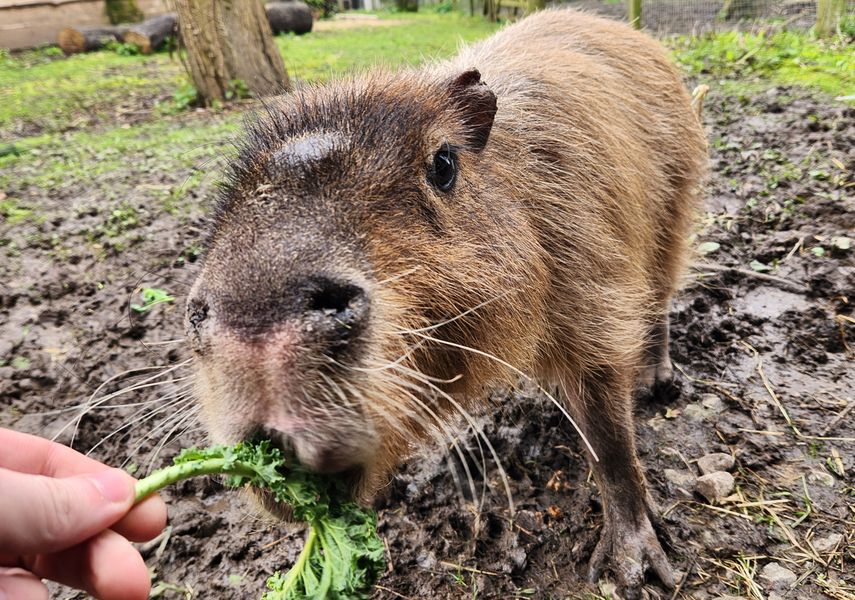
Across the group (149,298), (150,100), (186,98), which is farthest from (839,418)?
(150,100)

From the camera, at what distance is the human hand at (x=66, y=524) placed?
4.50ft

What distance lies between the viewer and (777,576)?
2455mm

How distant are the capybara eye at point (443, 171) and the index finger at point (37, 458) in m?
1.28

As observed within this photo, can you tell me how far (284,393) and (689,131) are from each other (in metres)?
3.10

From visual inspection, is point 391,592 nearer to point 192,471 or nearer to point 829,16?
point 192,471

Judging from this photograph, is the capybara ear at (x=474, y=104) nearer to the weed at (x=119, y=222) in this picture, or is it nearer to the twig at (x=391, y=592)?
the twig at (x=391, y=592)

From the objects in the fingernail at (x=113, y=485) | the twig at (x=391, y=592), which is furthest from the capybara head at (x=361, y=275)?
the twig at (x=391, y=592)

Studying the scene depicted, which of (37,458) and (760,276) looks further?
(760,276)

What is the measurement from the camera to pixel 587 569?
8.61 ft

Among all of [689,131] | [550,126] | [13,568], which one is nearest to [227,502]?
[13,568]

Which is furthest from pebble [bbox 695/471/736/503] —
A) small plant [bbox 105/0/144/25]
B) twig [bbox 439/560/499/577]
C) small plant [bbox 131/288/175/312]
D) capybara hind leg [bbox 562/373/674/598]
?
small plant [bbox 105/0/144/25]

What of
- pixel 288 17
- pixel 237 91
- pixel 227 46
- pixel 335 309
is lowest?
pixel 288 17

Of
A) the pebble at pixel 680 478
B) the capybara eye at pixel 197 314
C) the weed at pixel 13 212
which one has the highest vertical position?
the capybara eye at pixel 197 314

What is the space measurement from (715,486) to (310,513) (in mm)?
1974
